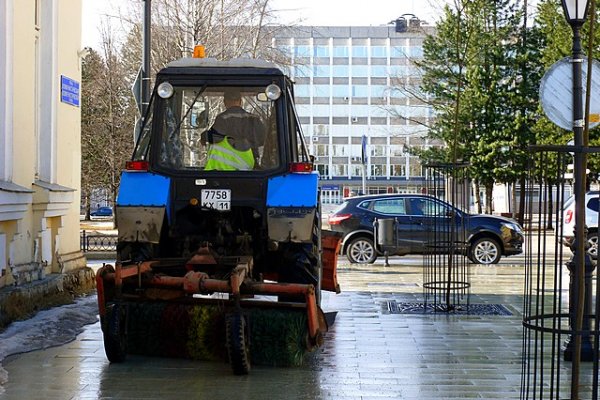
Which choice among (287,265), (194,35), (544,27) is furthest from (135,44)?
(287,265)

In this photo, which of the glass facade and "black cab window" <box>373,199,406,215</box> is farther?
the glass facade

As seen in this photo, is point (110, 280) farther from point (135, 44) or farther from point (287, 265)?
point (135, 44)

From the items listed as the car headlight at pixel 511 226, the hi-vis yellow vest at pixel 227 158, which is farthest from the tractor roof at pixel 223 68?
the car headlight at pixel 511 226

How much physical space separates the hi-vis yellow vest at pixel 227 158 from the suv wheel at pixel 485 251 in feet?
40.7

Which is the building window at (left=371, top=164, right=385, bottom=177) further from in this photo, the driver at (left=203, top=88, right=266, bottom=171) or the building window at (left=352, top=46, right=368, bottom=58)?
the driver at (left=203, top=88, right=266, bottom=171)

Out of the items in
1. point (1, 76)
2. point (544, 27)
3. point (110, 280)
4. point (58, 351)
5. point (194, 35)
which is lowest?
point (58, 351)

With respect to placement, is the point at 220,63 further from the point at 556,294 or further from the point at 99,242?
the point at 99,242

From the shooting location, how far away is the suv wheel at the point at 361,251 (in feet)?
67.7

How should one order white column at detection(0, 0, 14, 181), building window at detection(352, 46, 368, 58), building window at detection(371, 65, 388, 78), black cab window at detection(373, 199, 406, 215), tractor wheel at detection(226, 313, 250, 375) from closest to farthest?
tractor wheel at detection(226, 313, 250, 375) → white column at detection(0, 0, 14, 181) → black cab window at detection(373, 199, 406, 215) → building window at detection(371, 65, 388, 78) → building window at detection(352, 46, 368, 58)

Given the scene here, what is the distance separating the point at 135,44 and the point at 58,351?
22.0 m

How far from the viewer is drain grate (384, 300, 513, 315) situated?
39.0 feet

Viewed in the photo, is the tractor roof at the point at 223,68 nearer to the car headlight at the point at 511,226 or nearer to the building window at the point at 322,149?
the car headlight at the point at 511,226

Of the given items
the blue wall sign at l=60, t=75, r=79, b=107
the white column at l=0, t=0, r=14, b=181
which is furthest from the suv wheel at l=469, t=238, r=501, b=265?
the white column at l=0, t=0, r=14, b=181

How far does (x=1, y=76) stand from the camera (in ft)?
33.5
